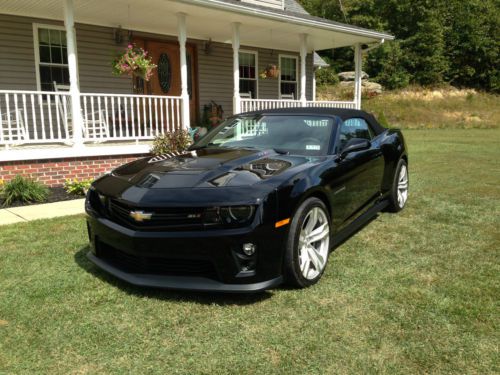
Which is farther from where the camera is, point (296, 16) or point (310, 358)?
point (296, 16)

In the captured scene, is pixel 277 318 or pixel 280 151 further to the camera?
pixel 280 151

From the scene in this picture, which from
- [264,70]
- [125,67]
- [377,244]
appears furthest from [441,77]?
[377,244]

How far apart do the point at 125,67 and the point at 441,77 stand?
3411 centimetres

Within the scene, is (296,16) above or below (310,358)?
above

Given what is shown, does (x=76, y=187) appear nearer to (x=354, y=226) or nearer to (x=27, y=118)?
(x=27, y=118)

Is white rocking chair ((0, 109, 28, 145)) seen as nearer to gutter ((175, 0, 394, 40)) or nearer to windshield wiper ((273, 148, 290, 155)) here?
gutter ((175, 0, 394, 40))

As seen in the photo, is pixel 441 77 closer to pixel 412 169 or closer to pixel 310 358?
pixel 412 169

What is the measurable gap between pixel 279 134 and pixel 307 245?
1367 mm

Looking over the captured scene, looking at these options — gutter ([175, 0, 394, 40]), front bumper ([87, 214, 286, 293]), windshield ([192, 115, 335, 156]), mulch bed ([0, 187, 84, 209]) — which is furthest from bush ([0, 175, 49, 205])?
gutter ([175, 0, 394, 40])

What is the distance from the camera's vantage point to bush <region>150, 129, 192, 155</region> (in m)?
8.30

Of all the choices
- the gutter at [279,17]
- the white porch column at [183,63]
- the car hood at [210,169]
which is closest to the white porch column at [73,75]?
the gutter at [279,17]

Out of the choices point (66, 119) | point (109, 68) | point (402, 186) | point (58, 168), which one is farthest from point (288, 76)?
point (402, 186)

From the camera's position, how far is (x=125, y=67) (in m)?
8.47

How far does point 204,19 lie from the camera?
10039 millimetres
